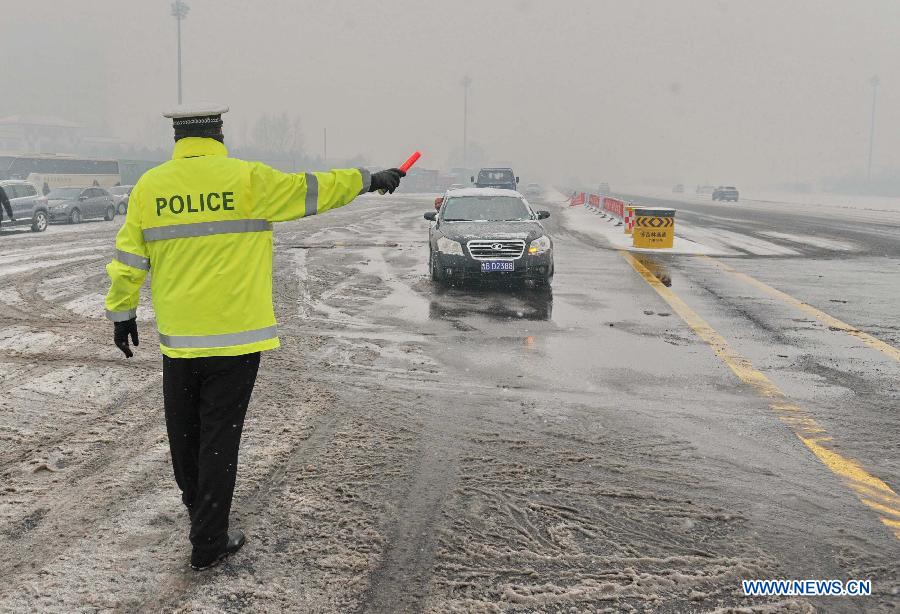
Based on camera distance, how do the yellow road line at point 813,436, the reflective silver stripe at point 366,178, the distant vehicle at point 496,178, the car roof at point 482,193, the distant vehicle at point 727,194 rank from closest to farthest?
1. the reflective silver stripe at point 366,178
2. the yellow road line at point 813,436
3. the car roof at point 482,193
4. the distant vehicle at point 496,178
5. the distant vehicle at point 727,194

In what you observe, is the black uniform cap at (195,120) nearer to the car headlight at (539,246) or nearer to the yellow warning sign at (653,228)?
the car headlight at (539,246)

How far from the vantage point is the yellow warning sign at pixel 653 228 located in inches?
739

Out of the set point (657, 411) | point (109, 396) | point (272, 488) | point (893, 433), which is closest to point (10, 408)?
point (109, 396)

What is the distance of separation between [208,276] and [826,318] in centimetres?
858

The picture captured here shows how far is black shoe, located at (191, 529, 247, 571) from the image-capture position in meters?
3.31

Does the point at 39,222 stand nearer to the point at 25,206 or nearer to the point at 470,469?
the point at 25,206

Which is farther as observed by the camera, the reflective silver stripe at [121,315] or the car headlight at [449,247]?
the car headlight at [449,247]

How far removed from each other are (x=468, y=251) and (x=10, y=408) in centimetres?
713

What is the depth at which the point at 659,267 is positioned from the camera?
49.3 ft

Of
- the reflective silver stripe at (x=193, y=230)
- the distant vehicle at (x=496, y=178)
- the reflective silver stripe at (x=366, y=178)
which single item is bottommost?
the reflective silver stripe at (x=193, y=230)

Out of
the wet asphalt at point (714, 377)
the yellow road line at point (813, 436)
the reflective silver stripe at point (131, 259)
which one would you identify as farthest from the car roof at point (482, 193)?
the reflective silver stripe at point (131, 259)

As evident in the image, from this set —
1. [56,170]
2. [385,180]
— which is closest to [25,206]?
[385,180]

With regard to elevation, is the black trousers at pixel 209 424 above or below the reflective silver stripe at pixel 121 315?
below

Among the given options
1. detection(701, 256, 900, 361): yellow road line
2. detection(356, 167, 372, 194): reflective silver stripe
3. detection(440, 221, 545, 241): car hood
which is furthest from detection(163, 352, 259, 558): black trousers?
detection(440, 221, 545, 241): car hood
